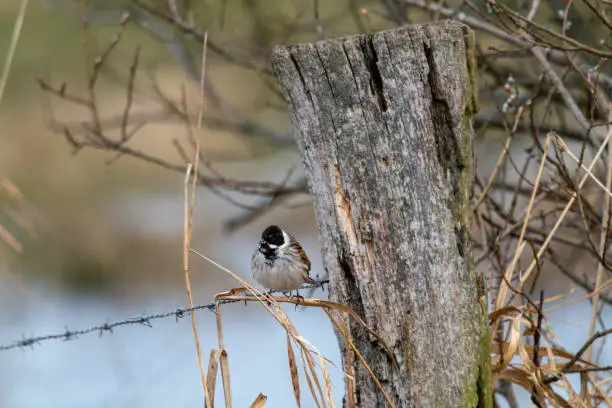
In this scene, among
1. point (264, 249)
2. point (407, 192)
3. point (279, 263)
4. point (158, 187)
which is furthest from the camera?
point (158, 187)

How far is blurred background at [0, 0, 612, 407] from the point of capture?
18.8ft

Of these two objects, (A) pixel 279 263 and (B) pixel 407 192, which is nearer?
(B) pixel 407 192

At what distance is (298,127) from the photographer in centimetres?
262

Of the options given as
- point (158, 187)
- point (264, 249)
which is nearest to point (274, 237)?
point (264, 249)

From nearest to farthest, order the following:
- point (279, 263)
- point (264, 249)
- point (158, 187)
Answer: point (279, 263), point (264, 249), point (158, 187)

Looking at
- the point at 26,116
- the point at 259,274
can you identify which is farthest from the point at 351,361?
the point at 26,116

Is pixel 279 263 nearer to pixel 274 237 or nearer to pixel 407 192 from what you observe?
pixel 274 237

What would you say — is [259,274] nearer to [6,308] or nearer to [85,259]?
[6,308]

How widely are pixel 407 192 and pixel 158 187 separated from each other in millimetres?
12866

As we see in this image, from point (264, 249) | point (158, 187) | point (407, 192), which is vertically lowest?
point (407, 192)

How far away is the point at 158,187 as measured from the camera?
15.1m

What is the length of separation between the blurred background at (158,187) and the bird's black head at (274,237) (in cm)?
52

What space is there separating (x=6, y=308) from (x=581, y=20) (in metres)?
7.68

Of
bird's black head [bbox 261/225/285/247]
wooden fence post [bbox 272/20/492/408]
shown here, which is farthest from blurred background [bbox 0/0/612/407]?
wooden fence post [bbox 272/20/492/408]
